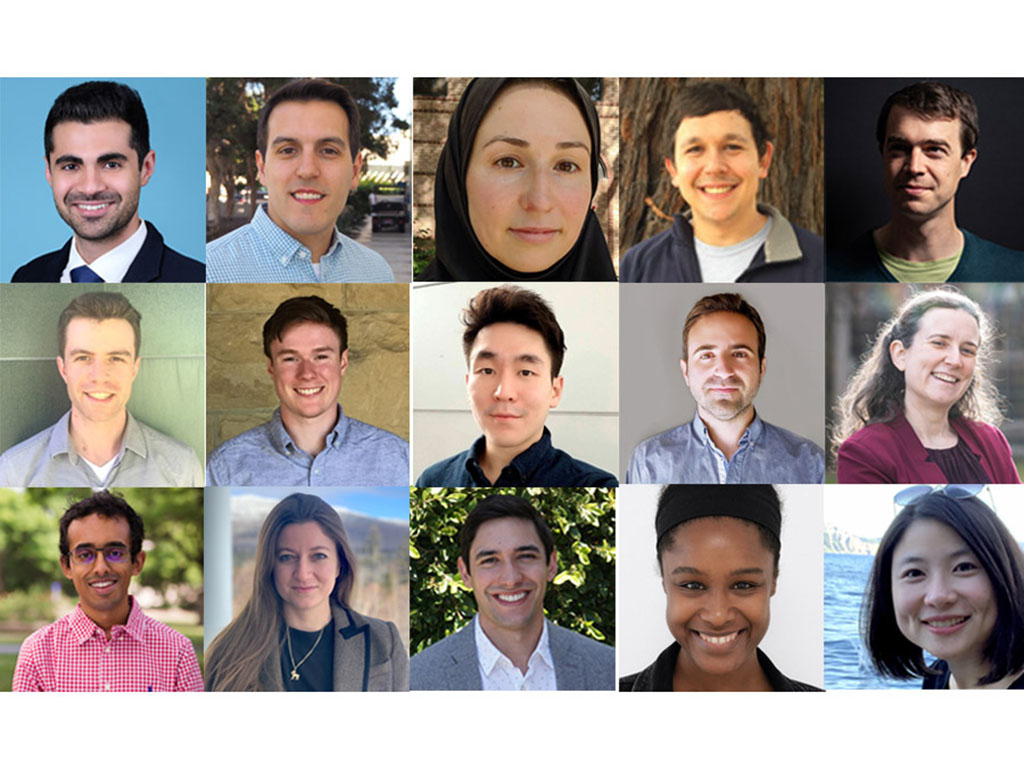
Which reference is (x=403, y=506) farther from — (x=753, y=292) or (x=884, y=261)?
(x=884, y=261)

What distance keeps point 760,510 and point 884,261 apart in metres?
1.13

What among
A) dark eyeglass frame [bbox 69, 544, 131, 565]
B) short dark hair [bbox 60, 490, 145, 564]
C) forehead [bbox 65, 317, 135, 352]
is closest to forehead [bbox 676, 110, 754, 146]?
forehead [bbox 65, 317, 135, 352]

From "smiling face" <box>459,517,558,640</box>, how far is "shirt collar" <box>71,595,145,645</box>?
1336 millimetres

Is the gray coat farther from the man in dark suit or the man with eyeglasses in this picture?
the man in dark suit

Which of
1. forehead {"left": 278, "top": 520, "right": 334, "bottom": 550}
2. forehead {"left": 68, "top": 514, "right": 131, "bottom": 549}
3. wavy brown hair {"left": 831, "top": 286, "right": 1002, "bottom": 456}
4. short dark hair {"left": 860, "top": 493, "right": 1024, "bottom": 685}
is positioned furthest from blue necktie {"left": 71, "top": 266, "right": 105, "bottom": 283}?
short dark hair {"left": 860, "top": 493, "right": 1024, "bottom": 685}

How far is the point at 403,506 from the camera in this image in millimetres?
4895

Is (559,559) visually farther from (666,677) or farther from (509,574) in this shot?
(666,677)

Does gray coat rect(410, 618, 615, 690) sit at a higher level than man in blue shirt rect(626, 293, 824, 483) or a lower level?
lower

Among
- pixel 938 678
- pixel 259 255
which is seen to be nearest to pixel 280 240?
pixel 259 255

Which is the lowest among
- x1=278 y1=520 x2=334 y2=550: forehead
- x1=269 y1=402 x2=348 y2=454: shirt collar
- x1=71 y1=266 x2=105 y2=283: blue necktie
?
x1=278 y1=520 x2=334 y2=550: forehead

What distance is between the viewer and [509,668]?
4.90 metres

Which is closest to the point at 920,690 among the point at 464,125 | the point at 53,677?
the point at 464,125

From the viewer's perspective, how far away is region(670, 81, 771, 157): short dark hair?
15.9ft

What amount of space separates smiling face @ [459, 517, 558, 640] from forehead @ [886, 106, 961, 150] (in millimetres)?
2181
